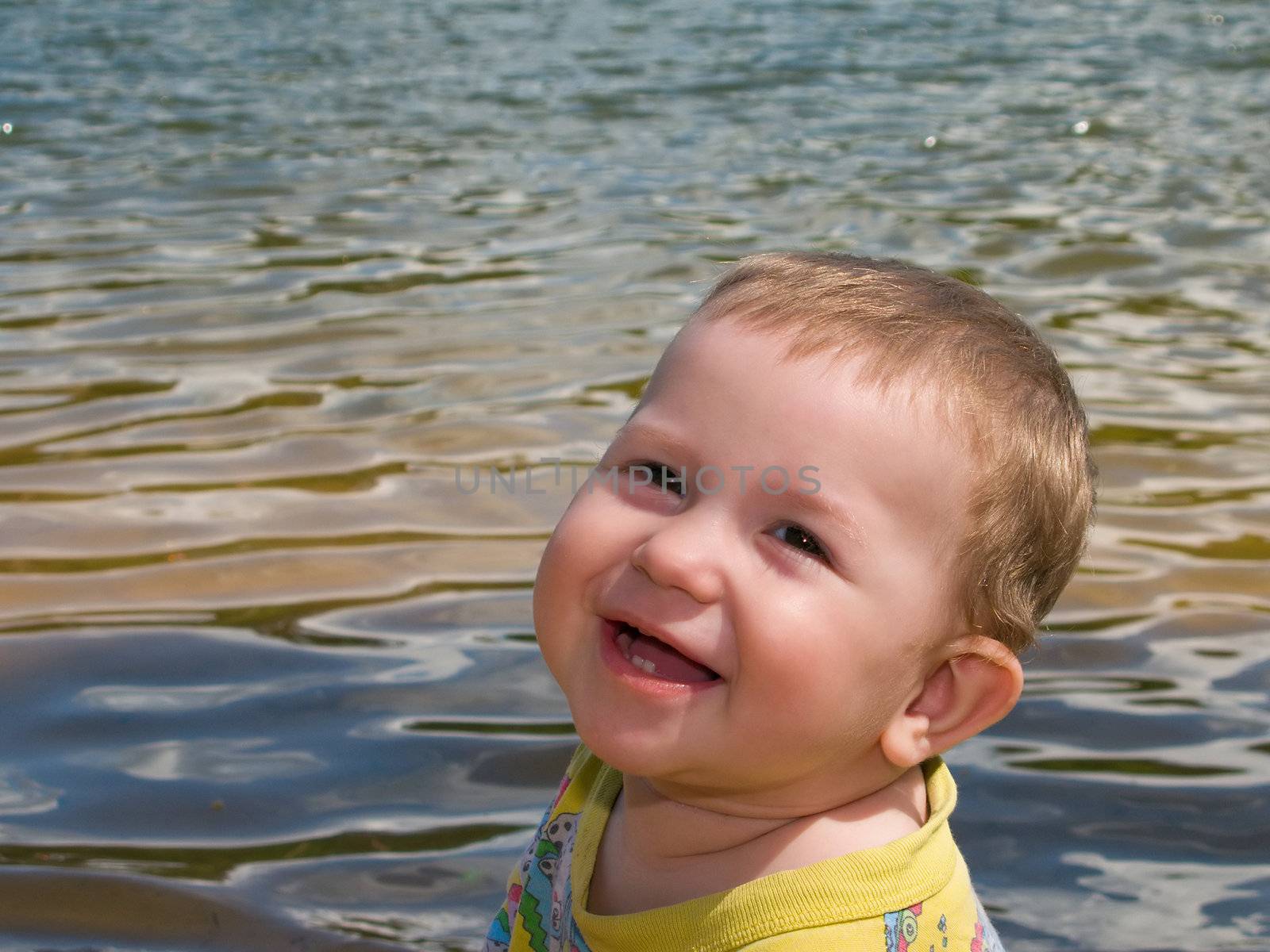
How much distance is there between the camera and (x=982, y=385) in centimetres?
183

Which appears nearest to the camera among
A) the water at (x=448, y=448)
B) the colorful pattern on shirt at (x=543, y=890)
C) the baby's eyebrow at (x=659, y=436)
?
the baby's eyebrow at (x=659, y=436)

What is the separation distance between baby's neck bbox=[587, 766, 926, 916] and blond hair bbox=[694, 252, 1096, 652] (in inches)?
10.1

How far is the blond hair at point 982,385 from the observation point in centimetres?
181

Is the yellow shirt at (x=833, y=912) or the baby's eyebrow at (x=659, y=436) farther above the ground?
the baby's eyebrow at (x=659, y=436)

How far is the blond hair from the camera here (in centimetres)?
181

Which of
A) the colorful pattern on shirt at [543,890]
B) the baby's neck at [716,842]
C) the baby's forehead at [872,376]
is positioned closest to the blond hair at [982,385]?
the baby's forehead at [872,376]

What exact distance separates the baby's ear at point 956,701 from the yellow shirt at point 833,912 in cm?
10

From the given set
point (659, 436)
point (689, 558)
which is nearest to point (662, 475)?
point (659, 436)

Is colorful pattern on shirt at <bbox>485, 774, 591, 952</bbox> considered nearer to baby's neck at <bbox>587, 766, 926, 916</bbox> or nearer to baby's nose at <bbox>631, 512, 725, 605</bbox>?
baby's neck at <bbox>587, 766, 926, 916</bbox>

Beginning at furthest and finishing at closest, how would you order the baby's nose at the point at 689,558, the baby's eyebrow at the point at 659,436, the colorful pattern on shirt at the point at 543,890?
the colorful pattern on shirt at the point at 543,890 < the baby's eyebrow at the point at 659,436 < the baby's nose at the point at 689,558

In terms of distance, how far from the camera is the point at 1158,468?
13.0 feet

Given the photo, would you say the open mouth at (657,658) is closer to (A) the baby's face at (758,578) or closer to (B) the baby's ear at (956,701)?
(A) the baby's face at (758,578)

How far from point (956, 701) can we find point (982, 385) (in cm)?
37

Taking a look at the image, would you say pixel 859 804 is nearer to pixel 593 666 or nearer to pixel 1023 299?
pixel 593 666
